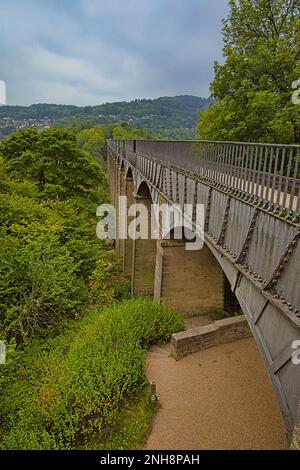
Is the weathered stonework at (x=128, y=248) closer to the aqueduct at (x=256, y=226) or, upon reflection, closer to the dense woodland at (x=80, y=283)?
the dense woodland at (x=80, y=283)

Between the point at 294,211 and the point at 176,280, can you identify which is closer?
the point at 294,211

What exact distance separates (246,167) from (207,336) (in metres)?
6.32

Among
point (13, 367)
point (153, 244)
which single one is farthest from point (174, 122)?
point (13, 367)

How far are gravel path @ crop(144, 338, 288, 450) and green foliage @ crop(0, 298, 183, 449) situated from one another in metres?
0.84

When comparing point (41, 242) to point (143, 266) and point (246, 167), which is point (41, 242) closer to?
point (246, 167)

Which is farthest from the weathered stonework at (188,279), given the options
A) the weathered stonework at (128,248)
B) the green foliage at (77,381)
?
the weathered stonework at (128,248)

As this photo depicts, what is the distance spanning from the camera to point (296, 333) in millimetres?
4172

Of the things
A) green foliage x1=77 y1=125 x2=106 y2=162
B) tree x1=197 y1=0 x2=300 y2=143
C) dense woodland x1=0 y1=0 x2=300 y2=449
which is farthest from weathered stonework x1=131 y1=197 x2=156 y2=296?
green foliage x1=77 y1=125 x2=106 y2=162

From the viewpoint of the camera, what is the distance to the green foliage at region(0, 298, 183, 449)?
7430 mm

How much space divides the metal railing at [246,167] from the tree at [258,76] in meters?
5.40

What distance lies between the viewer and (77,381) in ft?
27.8

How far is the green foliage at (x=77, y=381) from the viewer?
24.4 ft

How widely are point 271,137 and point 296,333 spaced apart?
13.8 metres

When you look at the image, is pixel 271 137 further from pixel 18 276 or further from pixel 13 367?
pixel 13 367
